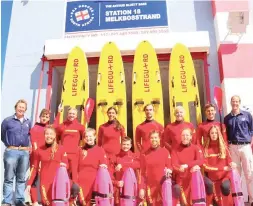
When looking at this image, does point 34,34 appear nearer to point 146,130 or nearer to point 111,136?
point 111,136

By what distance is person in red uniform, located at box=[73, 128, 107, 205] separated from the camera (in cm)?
380

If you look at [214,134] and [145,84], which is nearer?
[214,134]

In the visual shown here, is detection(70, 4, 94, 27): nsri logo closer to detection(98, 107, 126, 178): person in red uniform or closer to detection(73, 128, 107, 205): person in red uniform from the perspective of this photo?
detection(98, 107, 126, 178): person in red uniform

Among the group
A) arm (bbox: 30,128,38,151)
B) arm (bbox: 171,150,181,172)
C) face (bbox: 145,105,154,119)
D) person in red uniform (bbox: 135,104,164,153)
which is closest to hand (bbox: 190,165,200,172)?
arm (bbox: 171,150,181,172)

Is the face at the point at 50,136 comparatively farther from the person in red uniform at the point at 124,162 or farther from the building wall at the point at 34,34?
the building wall at the point at 34,34

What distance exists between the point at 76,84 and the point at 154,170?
7.64 feet

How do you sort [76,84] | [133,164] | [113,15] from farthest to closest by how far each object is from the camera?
[113,15]
[76,84]
[133,164]

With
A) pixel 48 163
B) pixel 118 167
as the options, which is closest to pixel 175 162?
pixel 118 167

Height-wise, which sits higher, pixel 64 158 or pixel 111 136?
pixel 111 136

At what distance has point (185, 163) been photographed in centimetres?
384

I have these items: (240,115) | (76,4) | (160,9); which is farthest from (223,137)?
(76,4)

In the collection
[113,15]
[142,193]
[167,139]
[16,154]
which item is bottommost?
[142,193]

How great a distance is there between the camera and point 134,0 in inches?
255

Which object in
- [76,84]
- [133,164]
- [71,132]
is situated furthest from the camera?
[76,84]
